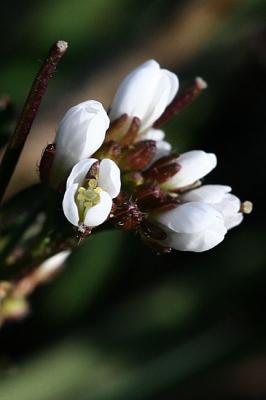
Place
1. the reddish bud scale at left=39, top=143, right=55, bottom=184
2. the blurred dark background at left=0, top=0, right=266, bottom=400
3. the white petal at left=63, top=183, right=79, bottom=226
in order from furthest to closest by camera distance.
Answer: the blurred dark background at left=0, top=0, right=266, bottom=400
the reddish bud scale at left=39, top=143, right=55, bottom=184
the white petal at left=63, top=183, right=79, bottom=226

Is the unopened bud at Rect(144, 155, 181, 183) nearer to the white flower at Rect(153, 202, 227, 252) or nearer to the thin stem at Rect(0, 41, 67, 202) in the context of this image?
the white flower at Rect(153, 202, 227, 252)

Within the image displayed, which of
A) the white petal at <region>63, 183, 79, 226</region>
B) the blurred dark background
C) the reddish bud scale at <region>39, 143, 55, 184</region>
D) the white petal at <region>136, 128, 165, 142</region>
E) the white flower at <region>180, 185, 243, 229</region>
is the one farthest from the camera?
the blurred dark background

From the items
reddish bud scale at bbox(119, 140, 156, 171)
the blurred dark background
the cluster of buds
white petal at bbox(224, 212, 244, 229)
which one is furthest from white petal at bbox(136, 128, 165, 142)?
the blurred dark background

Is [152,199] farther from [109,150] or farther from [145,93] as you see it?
[145,93]

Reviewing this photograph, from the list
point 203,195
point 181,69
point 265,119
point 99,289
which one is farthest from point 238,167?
point 203,195

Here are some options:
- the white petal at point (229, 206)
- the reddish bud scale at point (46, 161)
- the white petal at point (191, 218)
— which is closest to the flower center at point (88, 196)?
the reddish bud scale at point (46, 161)

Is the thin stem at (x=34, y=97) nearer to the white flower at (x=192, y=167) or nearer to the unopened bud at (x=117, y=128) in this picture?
the unopened bud at (x=117, y=128)

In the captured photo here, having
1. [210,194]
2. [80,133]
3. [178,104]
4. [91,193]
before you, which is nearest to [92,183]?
[91,193]

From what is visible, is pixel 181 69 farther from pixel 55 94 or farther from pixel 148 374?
pixel 148 374
